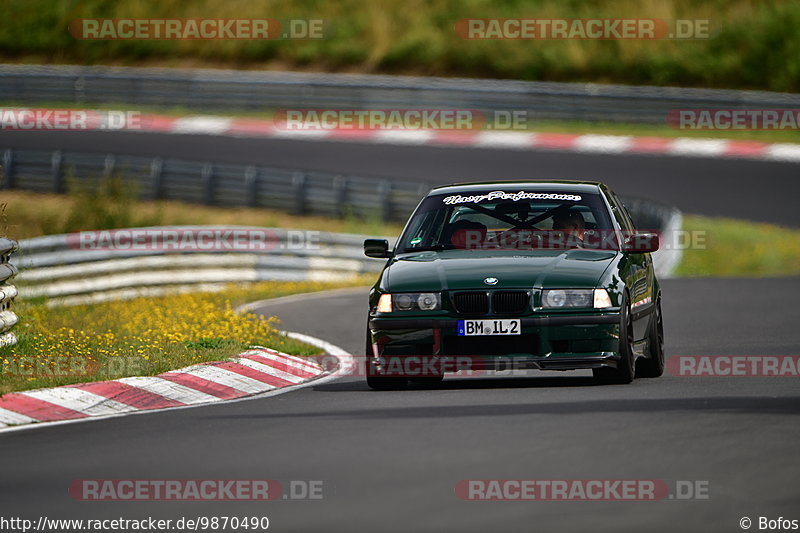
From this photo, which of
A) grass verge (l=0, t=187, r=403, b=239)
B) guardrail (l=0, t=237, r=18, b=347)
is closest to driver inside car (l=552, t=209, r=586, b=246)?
guardrail (l=0, t=237, r=18, b=347)

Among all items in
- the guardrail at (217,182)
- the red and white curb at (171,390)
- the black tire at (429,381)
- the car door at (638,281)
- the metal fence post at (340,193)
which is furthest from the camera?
the metal fence post at (340,193)

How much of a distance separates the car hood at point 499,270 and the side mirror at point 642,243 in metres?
0.21

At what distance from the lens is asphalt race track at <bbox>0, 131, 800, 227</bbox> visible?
31.9 m

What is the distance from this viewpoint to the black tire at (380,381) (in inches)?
441

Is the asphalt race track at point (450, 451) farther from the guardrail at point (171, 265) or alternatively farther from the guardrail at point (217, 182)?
the guardrail at point (217, 182)

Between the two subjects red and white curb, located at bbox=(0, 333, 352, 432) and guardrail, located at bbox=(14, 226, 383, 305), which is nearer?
red and white curb, located at bbox=(0, 333, 352, 432)

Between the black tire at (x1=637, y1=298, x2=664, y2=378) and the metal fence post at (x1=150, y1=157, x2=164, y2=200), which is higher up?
the metal fence post at (x1=150, y1=157, x2=164, y2=200)

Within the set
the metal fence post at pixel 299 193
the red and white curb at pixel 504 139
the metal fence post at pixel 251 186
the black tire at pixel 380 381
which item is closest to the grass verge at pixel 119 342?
the black tire at pixel 380 381

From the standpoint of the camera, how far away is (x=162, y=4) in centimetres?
5244

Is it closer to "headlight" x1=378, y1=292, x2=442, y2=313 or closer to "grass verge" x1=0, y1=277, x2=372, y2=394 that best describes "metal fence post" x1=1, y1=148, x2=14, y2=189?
"grass verge" x1=0, y1=277, x2=372, y2=394

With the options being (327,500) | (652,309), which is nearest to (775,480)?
(327,500)

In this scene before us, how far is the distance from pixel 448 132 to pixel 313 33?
12120mm

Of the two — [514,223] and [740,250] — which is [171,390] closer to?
[514,223]

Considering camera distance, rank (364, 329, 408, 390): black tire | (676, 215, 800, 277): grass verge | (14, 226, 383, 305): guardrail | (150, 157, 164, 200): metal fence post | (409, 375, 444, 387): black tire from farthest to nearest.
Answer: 1. (150, 157, 164, 200): metal fence post
2. (676, 215, 800, 277): grass verge
3. (14, 226, 383, 305): guardrail
4. (409, 375, 444, 387): black tire
5. (364, 329, 408, 390): black tire
